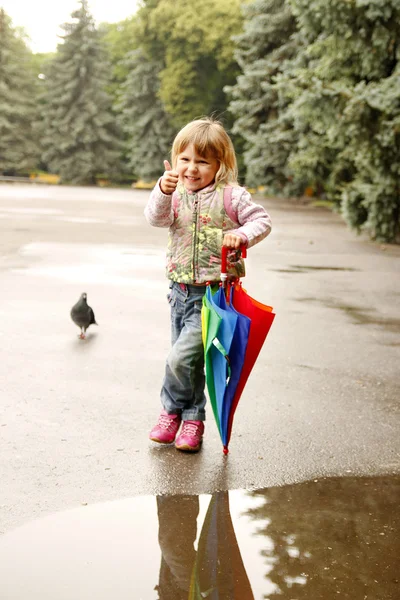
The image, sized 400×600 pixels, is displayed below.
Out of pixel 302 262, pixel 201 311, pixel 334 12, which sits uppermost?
pixel 334 12

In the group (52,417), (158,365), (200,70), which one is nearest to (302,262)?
(158,365)

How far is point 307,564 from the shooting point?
3.01m

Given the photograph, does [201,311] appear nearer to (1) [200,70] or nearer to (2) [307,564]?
(2) [307,564]

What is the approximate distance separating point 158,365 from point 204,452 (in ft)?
5.92

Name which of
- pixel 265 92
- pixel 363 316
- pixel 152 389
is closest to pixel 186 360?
pixel 152 389

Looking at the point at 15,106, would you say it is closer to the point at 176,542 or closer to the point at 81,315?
the point at 81,315

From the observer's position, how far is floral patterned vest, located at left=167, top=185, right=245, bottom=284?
421cm

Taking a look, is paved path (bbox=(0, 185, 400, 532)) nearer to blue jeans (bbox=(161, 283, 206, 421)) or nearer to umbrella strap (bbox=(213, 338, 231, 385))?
blue jeans (bbox=(161, 283, 206, 421))

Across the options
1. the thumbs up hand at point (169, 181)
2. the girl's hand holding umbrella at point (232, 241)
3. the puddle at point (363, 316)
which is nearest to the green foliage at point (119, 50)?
the puddle at point (363, 316)

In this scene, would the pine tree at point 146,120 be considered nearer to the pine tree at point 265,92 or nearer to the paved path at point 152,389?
the pine tree at point 265,92

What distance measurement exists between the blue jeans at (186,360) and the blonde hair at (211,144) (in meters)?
A: 0.61

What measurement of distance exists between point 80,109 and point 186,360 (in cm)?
6087

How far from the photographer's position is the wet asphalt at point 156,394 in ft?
12.5

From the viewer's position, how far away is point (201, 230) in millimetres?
4227
